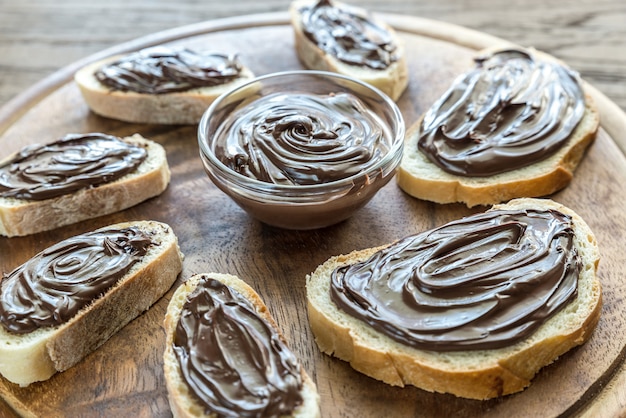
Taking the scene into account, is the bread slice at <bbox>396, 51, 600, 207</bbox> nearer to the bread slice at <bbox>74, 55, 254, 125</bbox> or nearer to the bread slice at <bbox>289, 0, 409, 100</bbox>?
the bread slice at <bbox>289, 0, 409, 100</bbox>

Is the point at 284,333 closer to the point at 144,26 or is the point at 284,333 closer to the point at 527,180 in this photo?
the point at 527,180

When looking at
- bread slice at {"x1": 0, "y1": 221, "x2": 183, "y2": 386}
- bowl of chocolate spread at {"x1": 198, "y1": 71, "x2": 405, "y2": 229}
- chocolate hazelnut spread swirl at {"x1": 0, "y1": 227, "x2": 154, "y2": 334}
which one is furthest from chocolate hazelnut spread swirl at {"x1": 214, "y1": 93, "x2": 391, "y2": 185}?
chocolate hazelnut spread swirl at {"x1": 0, "y1": 227, "x2": 154, "y2": 334}

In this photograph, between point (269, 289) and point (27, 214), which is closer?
point (269, 289)

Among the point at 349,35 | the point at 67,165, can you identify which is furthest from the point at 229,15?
the point at 67,165

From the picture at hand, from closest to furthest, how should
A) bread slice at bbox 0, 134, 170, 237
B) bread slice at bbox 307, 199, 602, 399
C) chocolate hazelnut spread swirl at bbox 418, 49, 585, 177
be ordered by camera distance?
bread slice at bbox 307, 199, 602, 399 → bread slice at bbox 0, 134, 170, 237 → chocolate hazelnut spread swirl at bbox 418, 49, 585, 177

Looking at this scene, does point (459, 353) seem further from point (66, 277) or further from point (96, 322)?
point (66, 277)

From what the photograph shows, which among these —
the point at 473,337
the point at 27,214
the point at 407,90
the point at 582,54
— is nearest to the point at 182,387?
the point at 473,337

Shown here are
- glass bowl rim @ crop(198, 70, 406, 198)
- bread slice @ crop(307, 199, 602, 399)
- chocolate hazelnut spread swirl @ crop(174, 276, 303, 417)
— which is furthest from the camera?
glass bowl rim @ crop(198, 70, 406, 198)
